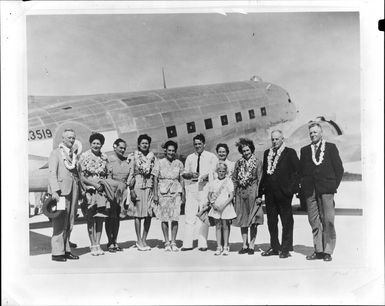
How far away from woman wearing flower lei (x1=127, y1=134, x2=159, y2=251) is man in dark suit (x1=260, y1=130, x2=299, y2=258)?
106 cm

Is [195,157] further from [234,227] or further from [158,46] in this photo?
[158,46]

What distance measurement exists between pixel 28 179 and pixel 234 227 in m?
1.99

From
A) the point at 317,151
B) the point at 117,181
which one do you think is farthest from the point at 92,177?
the point at 317,151

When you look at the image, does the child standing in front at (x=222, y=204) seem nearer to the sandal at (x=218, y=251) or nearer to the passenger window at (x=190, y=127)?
the sandal at (x=218, y=251)

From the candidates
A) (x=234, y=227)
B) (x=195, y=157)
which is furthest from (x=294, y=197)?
(x=195, y=157)

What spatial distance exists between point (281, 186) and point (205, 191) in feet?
2.36

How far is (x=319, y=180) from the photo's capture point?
4422mm

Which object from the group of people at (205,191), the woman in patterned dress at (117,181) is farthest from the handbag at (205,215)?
the woman in patterned dress at (117,181)

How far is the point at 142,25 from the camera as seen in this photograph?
4355 millimetres

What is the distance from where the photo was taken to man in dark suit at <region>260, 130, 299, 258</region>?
14.5 ft

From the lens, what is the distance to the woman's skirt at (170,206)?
443cm

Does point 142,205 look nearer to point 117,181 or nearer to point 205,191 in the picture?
point 117,181

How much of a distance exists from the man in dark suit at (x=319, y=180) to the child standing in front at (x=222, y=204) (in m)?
0.71

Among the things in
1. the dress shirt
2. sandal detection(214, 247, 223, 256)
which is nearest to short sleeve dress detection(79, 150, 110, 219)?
the dress shirt
